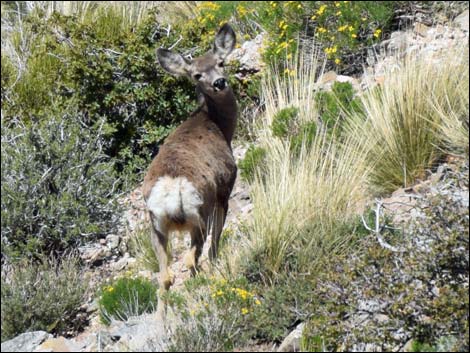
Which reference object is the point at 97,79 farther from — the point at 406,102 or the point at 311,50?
the point at 406,102

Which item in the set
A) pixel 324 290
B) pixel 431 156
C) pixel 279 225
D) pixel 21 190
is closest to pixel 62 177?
pixel 21 190

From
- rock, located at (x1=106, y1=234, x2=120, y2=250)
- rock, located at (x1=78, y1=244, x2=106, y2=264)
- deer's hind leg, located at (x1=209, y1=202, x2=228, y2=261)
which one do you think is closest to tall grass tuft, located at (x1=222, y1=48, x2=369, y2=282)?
deer's hind leg, located at (x1=209, y1=202, x2=228, y2=261)

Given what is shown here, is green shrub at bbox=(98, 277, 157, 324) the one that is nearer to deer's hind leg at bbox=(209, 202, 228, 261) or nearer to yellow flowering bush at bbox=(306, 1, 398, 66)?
deer's hind leg at bbox=(209, 202, 228, 261)

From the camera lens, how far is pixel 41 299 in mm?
9508

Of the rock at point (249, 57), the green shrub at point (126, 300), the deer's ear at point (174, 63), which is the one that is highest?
the deer's ear at point (174, 63)

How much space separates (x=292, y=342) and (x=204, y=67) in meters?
3.85

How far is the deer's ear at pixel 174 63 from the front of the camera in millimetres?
10625

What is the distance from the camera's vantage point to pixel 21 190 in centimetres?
1110

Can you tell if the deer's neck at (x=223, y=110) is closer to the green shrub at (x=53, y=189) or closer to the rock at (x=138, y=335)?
the green shrub at (x=53, y=189)

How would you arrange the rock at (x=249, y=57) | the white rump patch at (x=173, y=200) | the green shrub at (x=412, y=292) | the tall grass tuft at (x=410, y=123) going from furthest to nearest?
the rock at (x=249, y=57) < the tall grass tuft at (x=410, y=123) < the white rump patch at (x=173, y=200) < the green shrub at (x=412, y=292)

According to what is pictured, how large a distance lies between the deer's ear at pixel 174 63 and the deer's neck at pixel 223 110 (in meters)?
0.39

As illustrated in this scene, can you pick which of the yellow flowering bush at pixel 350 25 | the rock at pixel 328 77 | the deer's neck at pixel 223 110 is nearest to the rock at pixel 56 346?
the deer's neck at pixel 223 110

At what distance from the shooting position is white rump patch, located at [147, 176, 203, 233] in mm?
8469

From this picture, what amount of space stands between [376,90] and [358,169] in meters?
1.38
